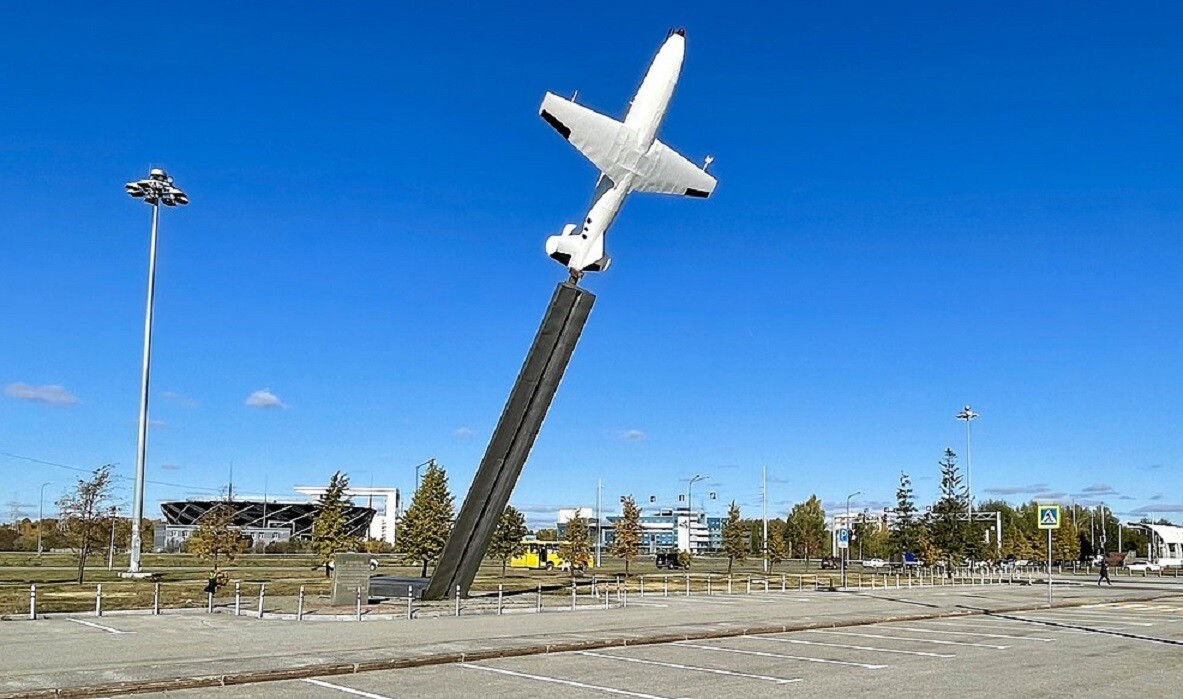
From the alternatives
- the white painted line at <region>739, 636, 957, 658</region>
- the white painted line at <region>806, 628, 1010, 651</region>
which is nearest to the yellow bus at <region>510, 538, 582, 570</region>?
the white painted line at <region>806, 628, 1010, 651</region>

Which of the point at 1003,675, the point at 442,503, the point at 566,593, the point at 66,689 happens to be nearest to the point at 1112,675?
the point at 1003,675

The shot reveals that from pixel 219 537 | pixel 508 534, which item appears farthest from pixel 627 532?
pixel 219 537

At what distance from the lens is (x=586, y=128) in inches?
1140

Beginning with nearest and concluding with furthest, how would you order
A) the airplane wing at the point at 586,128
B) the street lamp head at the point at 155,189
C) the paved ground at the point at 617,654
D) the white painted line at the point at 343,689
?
the white painted line at the point at 343,689 → the paved ground at the point at 617,654 → the airplane wing at the point at 586,128 → the street lamp head at the point at 155,189

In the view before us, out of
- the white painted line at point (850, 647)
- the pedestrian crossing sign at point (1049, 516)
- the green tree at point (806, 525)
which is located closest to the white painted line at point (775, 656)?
the white painted line at point (850, 647)

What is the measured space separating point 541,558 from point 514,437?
57717 millimetres

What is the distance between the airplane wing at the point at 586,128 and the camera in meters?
28.6

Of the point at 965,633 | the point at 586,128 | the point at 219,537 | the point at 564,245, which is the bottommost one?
the point at 965,633

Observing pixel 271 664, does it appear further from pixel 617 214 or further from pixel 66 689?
pixel 617 214

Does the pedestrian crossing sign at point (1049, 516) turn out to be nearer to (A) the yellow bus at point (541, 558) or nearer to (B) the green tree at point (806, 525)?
(A) the yellow bus at point (541, 558)

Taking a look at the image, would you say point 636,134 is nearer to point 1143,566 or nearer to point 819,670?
point 819,670

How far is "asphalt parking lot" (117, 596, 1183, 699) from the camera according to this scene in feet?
50.6

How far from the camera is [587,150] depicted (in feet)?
96.2

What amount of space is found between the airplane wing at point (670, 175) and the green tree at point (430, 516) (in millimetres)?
27397
